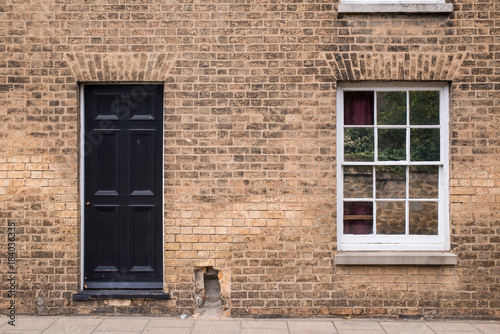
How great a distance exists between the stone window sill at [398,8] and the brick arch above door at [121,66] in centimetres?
229

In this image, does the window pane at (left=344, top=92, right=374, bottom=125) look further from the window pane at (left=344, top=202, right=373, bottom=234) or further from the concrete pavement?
the concrete pavement

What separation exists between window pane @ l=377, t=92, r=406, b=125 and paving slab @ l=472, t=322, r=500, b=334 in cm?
268

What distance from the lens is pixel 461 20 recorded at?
17.9 feet

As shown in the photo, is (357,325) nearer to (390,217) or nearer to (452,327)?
(452,327)

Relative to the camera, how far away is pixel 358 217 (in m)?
5.68

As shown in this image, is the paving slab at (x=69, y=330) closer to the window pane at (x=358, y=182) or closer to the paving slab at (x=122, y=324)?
the paving slab at (x=122, y=324)

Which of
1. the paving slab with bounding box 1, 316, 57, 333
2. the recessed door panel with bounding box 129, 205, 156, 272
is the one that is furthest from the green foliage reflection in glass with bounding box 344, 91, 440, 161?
the paving slab with bounding box 1, 316, 57, 333

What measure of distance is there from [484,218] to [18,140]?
6.00 meters

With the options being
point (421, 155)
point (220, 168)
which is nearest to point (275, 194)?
point (220, 168)

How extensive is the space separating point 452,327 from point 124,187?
14.5 ft

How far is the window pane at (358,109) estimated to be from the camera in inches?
223

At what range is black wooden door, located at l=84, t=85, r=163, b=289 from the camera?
18.6ft

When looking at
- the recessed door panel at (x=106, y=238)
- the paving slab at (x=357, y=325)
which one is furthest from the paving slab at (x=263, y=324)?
the recessed door panel at (x=106, y=238)

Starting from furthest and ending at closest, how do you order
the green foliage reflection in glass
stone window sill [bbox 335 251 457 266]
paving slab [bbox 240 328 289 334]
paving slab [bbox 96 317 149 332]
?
the green foliage reflection in glass, stone window sill [bbox 335 251 457 266], paving slab [bbox 96 317 149 332], paving slab [bbox 240 328 289 334]
